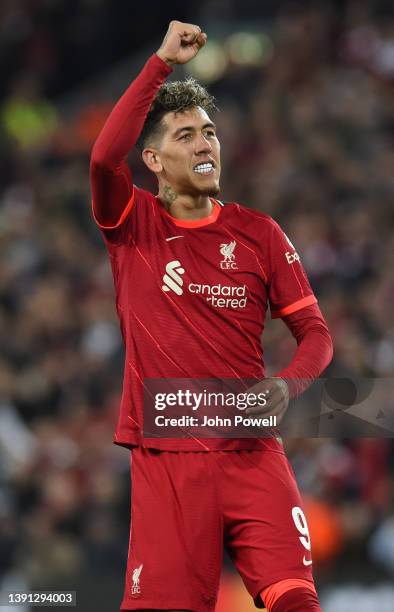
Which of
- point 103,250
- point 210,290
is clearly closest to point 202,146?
point 210,290

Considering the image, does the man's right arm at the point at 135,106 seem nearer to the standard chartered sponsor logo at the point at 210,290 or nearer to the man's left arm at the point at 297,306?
the standard chartered sponsor logo at the point at 210,290

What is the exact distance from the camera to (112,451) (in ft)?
31.8

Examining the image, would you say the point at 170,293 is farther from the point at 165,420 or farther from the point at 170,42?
the point at 170,42

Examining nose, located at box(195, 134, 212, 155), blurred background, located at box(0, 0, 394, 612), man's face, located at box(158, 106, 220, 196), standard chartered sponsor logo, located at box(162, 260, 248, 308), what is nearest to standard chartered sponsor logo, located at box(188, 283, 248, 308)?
standard chartered sponsor logo, located at box(162, 260, 248, 308)

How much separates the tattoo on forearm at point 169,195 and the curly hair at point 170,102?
209mm

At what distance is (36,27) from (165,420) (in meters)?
11.0

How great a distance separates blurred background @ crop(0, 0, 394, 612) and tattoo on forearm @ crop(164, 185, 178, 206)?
3572 mm

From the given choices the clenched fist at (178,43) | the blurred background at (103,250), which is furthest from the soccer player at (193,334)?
the blurred background at (103,250)

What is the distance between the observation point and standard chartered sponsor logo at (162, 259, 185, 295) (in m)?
4.56

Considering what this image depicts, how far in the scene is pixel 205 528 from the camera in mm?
4379

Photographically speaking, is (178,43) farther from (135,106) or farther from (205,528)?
(205,528)

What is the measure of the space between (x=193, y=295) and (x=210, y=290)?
0.22 ft

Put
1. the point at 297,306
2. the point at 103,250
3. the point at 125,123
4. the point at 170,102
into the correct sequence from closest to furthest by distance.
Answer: the point at 125,123 → the point at 297,306 → the point at 170,102 → the point at 103,250

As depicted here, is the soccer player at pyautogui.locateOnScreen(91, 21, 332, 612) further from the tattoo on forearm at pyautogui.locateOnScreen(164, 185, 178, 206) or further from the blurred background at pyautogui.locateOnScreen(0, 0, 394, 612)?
the blurred background at pyautogui.locateOnScreen(0, 0, 394, 612)
